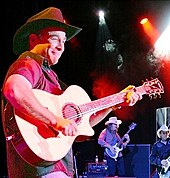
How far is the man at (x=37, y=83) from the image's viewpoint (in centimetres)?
183

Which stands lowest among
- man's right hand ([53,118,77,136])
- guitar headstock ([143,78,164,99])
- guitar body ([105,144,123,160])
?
guitar body ([105,144,123,160])

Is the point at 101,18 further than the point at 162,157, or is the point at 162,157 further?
the point at 101,18

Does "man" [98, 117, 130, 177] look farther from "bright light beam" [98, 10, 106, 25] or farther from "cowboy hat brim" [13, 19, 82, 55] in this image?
"cowboy hat brim" [13, 19, 82, 55]

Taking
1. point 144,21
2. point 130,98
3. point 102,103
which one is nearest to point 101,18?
point 144,21

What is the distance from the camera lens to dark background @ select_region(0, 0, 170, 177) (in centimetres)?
885

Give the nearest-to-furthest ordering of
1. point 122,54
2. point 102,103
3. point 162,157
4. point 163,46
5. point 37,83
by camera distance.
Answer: point 37,83, point 102,103, point 162,157, point 163,46, point 122,54

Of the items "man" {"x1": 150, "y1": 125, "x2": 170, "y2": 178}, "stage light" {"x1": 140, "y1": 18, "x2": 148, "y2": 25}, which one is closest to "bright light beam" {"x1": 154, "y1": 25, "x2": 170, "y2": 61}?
"stage light" {"x1": 140, "y1": 18, "x2": 148, "y2": 25}

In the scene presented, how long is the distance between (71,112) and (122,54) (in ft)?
24.3

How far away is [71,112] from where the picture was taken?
7.15 ft

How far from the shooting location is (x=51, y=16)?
208 centimetres

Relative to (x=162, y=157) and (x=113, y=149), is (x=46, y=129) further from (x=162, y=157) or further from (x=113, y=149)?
(x=113, y=149)

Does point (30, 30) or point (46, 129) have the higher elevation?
point (30, 30)

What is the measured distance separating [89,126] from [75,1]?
6.86 metres

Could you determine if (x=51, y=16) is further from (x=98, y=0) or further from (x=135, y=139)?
(x=135, y=139)
